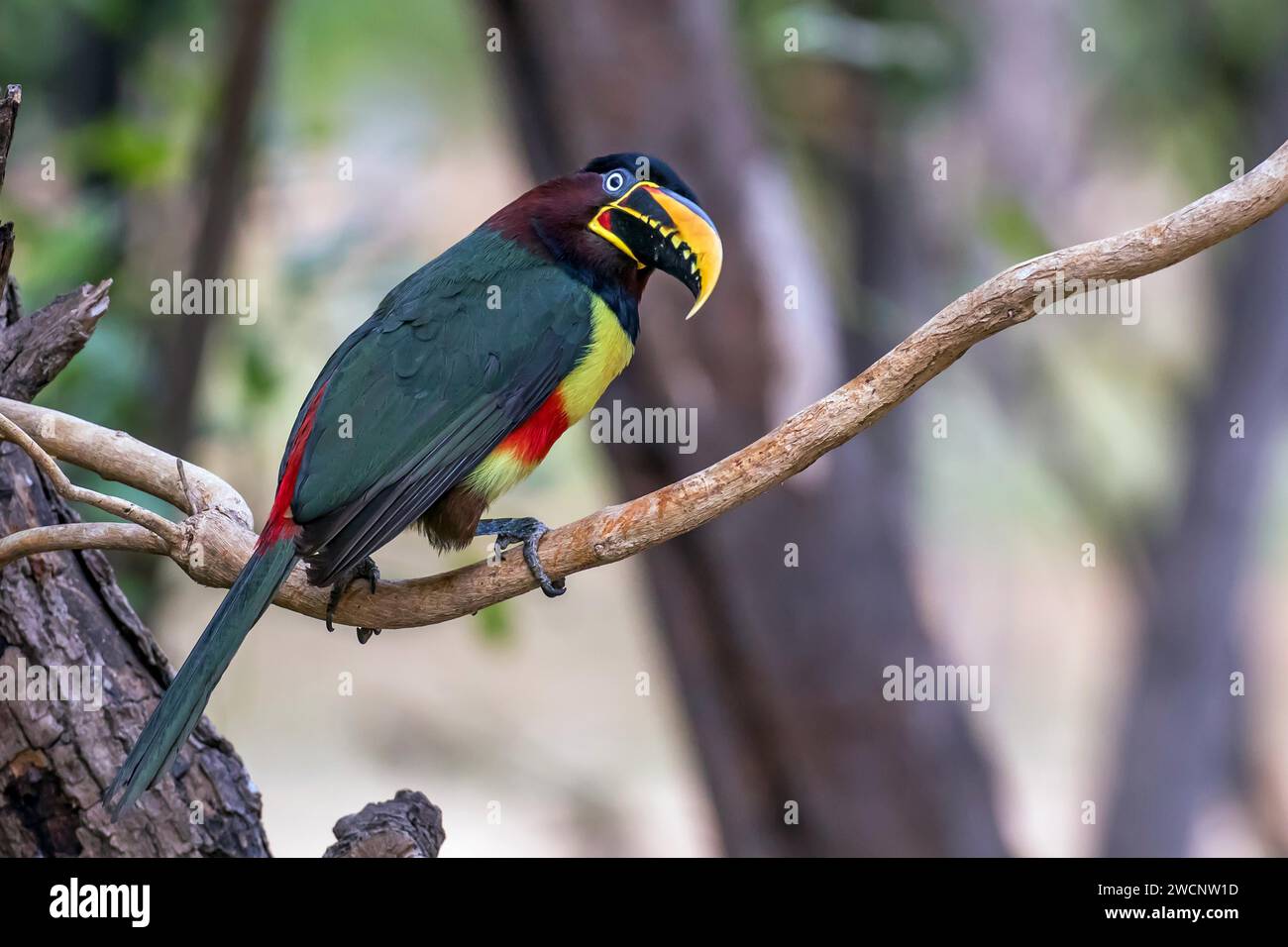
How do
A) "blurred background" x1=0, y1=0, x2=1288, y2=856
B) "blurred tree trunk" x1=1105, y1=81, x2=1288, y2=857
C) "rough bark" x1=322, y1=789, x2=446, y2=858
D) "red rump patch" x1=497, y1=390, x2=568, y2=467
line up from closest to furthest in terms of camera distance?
"rough bark" x1=322, y1=789, x2=446, y2=858 → "red rump patch" x1=497, y1=390, x2=568, y2=467 → "blurred background" x1=0, y1=0, x2=1288, y2=856 → "blurred tree trunk" x1=1105, y1=81, x2=1288, y2=857

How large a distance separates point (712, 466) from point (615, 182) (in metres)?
0.75

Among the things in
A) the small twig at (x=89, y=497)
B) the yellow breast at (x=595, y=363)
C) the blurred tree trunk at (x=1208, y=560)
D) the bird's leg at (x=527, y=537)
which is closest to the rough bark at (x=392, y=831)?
the bird's leg at (x=527, y=537)

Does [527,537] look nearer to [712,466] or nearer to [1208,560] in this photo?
Result: [712,466]

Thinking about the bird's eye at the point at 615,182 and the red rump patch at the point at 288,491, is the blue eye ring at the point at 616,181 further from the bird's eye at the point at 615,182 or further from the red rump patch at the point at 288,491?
the red rump patch at the point at 288,491

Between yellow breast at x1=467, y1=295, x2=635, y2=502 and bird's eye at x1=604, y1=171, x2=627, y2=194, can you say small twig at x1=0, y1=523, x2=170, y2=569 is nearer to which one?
yellow breast at x1=467, y1=295, x2=635, y2=502

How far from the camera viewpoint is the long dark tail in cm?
198

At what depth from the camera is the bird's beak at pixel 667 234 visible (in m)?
2.43

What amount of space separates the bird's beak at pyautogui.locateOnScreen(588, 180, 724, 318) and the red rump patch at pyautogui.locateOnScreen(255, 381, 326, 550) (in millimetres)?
638

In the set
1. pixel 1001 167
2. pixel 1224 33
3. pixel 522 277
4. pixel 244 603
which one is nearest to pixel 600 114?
pixel 522 277

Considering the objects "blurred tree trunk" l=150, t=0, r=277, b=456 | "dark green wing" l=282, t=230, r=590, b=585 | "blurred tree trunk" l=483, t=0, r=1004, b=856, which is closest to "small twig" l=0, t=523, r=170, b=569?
"dark green wing" l=282, t=230, r=590, b=585

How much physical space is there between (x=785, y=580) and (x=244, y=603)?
11.0 feet

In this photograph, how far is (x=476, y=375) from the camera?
2.53 m

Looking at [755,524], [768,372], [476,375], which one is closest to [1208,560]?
[755,524]
